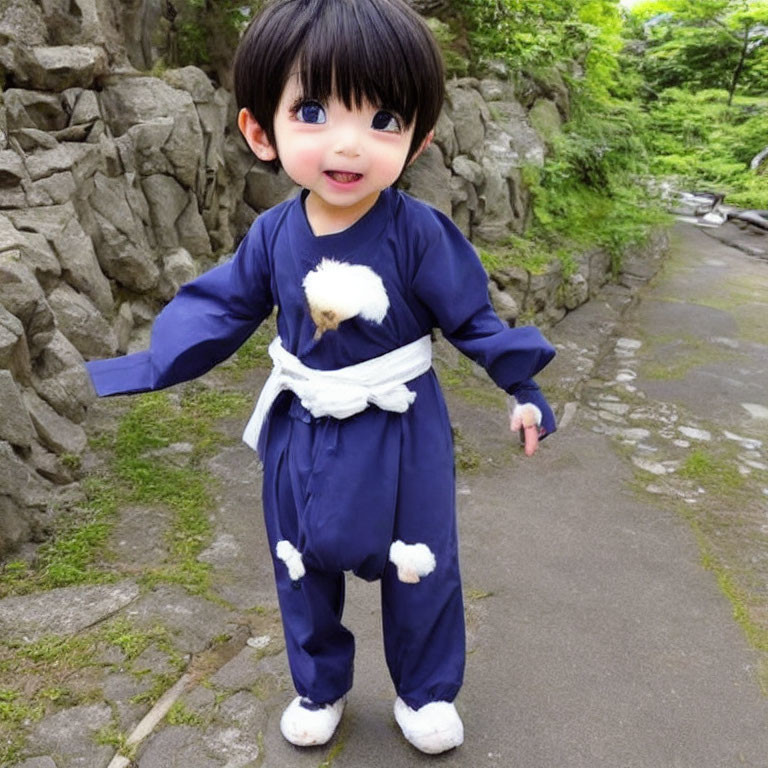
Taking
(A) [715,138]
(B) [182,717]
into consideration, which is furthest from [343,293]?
(A) [715,138]

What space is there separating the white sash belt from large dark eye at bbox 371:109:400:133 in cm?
51

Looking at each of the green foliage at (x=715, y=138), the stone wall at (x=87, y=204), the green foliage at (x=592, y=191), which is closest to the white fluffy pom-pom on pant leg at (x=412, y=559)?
the stone wall at (x=87, y=204)

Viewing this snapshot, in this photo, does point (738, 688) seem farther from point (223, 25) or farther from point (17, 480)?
point (223, 25)

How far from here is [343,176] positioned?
6.20 feet

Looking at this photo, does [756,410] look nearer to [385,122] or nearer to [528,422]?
[528,422]

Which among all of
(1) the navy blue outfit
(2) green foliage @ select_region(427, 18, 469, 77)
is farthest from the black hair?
(2) green foliage @ select_region(427, 18, 469, 77)

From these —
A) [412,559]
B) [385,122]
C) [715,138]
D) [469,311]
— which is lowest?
[715,138]

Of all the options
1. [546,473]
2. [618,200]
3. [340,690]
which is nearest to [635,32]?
[618,200]

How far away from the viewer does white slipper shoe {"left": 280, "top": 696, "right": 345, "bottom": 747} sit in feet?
7.48

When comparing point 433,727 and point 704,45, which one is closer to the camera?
point 433,727

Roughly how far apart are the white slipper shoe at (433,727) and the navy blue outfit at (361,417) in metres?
0.03

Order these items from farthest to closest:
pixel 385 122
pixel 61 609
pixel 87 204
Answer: pixel 87 204 < pixel 61 609 < pixel 385 122

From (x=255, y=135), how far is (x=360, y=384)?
0.65 meters

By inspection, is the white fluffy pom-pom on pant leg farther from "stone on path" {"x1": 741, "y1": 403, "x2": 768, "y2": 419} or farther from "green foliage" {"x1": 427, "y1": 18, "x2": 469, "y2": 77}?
"green foliage" {"x1": 427, "y1": 18, "x2": 469, "y2": 77}
